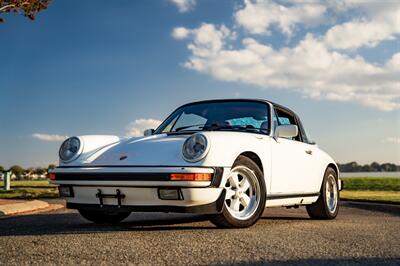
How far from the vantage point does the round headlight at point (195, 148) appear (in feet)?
16.4

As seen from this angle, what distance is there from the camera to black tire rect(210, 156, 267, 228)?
5.15 meters

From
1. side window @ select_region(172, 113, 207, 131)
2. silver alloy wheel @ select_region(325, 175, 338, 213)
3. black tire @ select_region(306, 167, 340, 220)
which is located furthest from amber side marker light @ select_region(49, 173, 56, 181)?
silver alloy wheel @ select_region(325, 175, 338, 213)

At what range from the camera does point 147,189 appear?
16.4 ft

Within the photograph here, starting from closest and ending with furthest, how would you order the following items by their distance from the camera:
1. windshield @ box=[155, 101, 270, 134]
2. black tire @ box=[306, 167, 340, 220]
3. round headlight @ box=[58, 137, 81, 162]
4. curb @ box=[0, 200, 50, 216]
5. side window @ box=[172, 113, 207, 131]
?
round headlight @ box=[58, 137, 81, 162] → windshield @ box=[155, 101, 270, 134] → side window @ box=[172, 113, 207, 131] → black tire @ box=[306, 167, 340, 220] → curb @ box=[0, 200, 50, 216]

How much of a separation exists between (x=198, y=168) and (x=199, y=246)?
1.02 m

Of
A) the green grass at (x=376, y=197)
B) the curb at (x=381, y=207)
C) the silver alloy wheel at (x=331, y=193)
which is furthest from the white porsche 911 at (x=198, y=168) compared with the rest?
the green grass at (x=376, y=197)

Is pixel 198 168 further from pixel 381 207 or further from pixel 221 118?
pixel 381 207

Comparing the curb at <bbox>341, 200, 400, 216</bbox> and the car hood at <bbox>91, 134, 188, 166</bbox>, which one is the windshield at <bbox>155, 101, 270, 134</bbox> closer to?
the car hood at <bbox>91, 134, 188, 166</bbox>

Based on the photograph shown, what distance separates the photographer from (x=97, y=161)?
5.55 m

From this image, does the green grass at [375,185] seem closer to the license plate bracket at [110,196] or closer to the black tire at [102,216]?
the black tire at [102,216]

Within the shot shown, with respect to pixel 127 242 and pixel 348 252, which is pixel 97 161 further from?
pixel 348 252

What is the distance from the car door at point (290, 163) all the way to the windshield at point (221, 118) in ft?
0.84

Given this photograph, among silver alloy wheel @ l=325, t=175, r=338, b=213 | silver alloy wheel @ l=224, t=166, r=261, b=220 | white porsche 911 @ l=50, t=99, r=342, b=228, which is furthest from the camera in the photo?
silver alloy wheel @ l=325, t=175, r=338, b=213

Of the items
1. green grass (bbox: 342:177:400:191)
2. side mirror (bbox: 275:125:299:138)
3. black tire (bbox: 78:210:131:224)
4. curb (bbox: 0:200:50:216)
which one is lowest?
green grass (bbox: 342:177:400:191)
